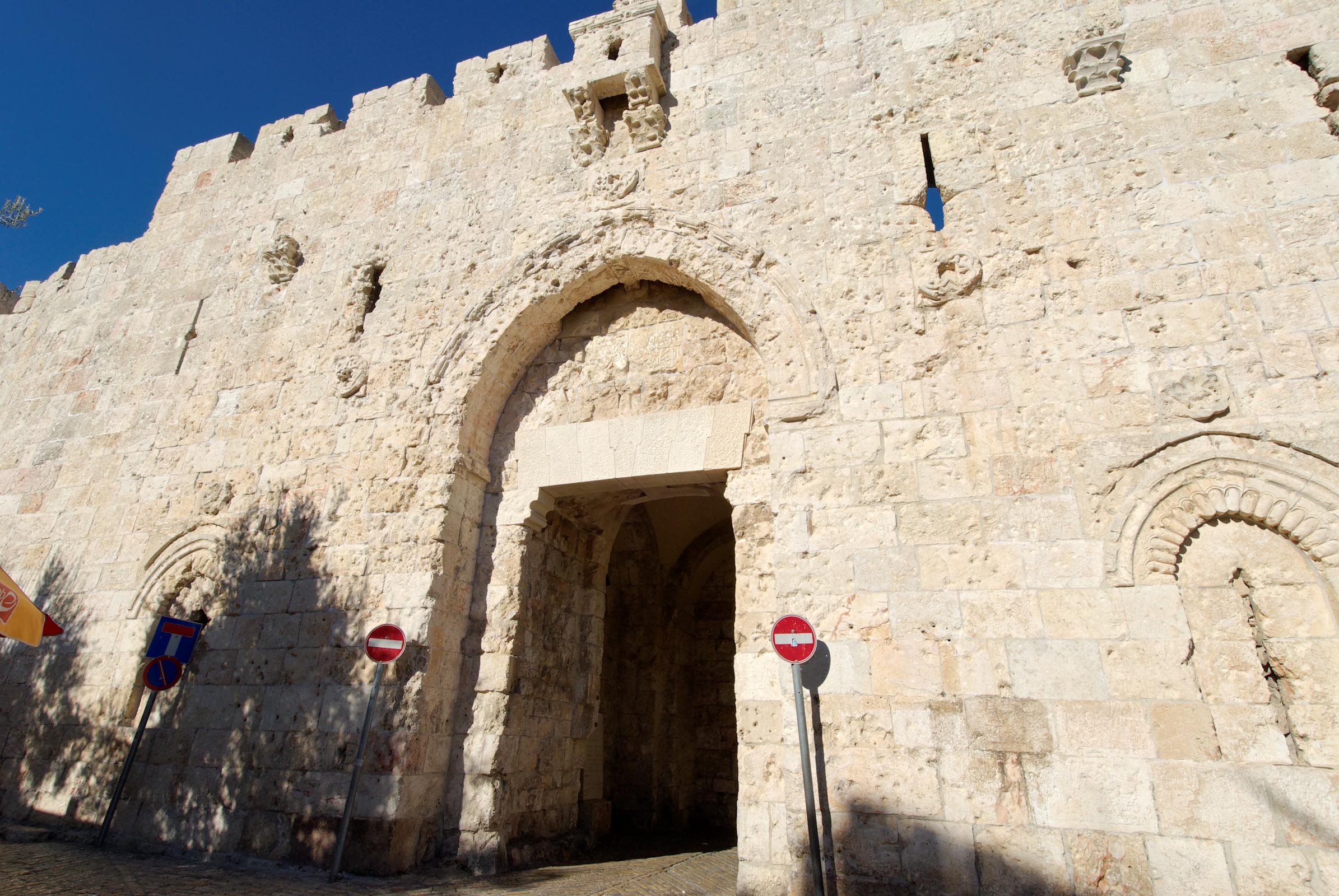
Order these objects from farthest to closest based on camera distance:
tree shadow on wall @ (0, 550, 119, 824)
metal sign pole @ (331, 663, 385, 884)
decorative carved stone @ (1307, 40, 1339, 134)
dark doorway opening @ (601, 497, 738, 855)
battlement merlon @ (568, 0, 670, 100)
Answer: dark doorway opening @ (601, 497, 738, 855)
battlement merlon @ (568, 0, 670, 100)
tree shadow on wall @ (0, 550, 119, 824)
metal sign pole @ (331, 663, 385, 884)
decorative carved stone @ (1307, 40, 1339, 134)

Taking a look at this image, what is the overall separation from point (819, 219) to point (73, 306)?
852cm

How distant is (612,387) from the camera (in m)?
5.88

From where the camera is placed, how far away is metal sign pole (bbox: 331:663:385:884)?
461cm

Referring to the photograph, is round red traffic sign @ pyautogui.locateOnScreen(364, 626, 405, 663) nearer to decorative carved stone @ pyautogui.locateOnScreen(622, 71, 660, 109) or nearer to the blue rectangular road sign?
the blue rectangular road sign

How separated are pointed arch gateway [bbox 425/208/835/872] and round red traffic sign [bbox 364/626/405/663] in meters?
0.46

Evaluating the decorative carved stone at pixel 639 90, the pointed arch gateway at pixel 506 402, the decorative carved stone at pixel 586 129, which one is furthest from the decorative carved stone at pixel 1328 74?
the decorative carved stone at pixel 586 129

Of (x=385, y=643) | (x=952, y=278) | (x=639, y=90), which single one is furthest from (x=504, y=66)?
(x=385, y=643)

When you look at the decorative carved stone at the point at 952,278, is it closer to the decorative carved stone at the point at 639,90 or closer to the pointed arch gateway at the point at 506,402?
the pointed arch gateway at the point at 506,402

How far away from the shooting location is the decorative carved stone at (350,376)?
6.30 meters

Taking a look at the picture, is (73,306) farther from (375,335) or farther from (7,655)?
(375,335)

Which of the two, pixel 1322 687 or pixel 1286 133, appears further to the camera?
pixel 1286 133

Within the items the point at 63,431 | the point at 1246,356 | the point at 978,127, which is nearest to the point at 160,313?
the point at 63,431

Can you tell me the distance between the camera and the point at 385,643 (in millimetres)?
4906

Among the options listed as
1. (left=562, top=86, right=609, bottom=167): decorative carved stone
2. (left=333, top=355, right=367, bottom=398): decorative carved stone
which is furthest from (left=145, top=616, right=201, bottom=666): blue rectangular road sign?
(left=562, top=86, right=609, bottom=167): decorative carved stone
